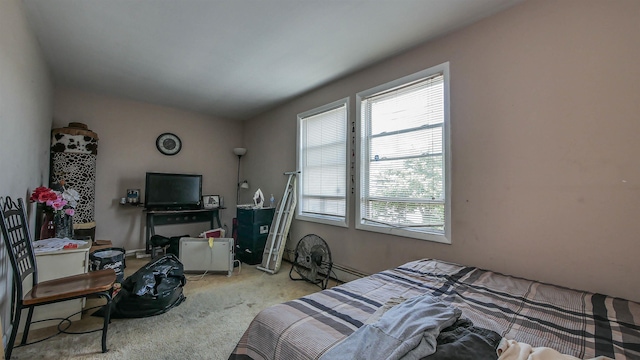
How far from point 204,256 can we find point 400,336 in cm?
307

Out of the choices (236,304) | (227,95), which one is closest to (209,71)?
(227,95)

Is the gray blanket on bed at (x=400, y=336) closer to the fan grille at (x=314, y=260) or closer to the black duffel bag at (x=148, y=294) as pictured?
the fan grille at (x=314, y=260)

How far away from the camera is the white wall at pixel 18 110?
67.5 inches

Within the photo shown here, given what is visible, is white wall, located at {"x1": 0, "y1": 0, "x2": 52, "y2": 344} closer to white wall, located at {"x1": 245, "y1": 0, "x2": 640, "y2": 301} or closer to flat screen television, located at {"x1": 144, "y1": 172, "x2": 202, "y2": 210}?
flat screen television, located at {"x1": 144, "y1": 172, "x2": 202, "y2": 210}

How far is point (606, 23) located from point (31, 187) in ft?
15.7

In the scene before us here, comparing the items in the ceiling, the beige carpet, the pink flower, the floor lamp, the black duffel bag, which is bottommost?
the beige carpet

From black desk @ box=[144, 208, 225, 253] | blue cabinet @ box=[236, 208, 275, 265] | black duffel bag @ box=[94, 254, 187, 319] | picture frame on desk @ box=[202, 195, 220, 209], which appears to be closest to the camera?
black duffel bag @ box=[94, 254, 187, 319]

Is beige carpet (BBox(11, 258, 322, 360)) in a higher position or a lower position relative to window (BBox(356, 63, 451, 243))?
lower

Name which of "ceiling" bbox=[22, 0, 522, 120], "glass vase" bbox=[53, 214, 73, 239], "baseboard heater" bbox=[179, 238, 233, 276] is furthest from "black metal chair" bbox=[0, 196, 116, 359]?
"ceiling" bbox=[22, 0, 522, 120]

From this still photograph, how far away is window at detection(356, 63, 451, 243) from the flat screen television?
3.03 meters

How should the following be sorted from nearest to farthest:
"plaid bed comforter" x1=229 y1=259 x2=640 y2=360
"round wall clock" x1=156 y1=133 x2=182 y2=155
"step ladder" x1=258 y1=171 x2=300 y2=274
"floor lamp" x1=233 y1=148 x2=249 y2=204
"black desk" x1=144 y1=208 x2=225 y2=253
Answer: "plaid bed comforter" x1=229 y1=259 x2=640 y2=360, "step ladder" x1=258 y1=171 x2=300 y2=274, "black desk" x1=144 y1=208 x2=225 y2=253, "round wall clock" x1=156 y1=133 x2=182 y2=155, "floor lamp" x1=233 y1=148 x2=249 y2=204

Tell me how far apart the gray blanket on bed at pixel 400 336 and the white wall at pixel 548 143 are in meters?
1.24

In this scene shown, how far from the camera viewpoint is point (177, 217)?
4.55 metres

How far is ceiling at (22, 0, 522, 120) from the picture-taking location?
2002mm
